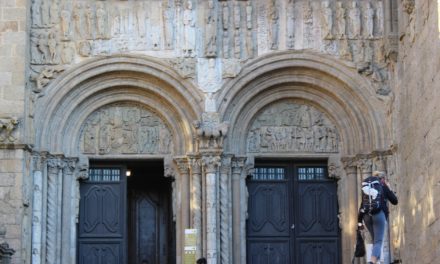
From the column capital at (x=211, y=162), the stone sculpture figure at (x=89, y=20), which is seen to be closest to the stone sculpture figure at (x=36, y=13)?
the stone sculpture figure at (x=89, y=20)

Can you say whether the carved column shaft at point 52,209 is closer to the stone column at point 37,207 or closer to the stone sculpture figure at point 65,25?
the stone column at point 37,207

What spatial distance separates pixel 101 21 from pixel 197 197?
4.24 m

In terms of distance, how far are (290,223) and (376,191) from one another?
689 cm

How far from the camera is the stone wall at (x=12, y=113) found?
879 inches

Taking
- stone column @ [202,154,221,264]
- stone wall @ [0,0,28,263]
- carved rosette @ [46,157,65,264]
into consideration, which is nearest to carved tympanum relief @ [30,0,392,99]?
stone wall @ [0,0,28,263]

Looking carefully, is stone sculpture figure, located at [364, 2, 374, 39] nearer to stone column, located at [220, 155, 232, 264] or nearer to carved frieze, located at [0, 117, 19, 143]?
stone column, located at [220, 155, 232, 264]

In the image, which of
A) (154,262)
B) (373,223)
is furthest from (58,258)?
(373,223)

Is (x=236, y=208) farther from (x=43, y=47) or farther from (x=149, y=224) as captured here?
(x=43, y=47)

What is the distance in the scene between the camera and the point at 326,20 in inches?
944

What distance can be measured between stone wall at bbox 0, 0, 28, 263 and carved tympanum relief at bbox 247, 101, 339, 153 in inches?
194

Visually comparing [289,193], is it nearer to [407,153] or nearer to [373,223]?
[407,153]

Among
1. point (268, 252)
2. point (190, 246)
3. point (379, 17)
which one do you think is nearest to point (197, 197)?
point (190, 246)

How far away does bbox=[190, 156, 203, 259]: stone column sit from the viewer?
23.2 meters

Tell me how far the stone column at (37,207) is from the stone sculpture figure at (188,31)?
3.72 meters
